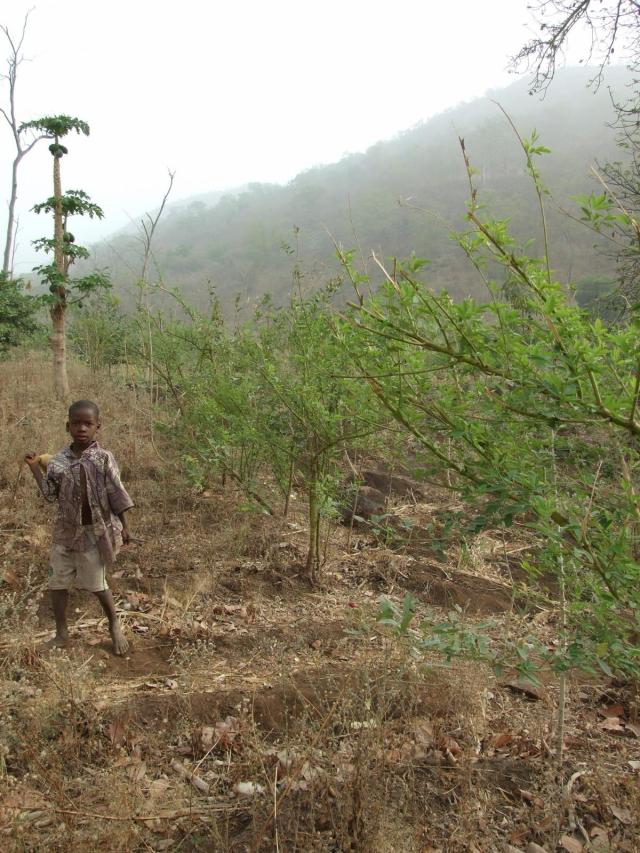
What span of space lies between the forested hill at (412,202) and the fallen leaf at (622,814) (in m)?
17.7

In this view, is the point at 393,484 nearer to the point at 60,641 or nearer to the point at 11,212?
the point at 60,641

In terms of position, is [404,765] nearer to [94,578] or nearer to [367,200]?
[94,578]

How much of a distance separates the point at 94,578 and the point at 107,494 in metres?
0.48

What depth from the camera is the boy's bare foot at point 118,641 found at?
3.34m

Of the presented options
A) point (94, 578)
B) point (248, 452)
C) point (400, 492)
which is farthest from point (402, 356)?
point (400, 492)

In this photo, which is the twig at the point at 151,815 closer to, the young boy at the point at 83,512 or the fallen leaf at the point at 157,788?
the fallen leaf at the point at 157,788

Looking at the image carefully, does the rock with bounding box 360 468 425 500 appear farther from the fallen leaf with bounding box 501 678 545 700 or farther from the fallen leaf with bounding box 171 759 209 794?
the fallen leaf with bounding box 171 759 209 794

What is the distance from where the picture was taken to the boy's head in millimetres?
3254

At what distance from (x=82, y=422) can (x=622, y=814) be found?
3.13m

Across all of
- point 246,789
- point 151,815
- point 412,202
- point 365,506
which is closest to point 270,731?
point 246,789

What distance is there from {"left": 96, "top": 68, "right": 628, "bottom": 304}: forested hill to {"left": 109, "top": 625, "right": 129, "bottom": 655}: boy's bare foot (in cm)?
1605

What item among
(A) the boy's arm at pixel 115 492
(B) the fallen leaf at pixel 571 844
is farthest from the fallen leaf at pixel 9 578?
(B) the fallen leaf at pixel 571 844

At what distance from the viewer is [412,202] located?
1798 cm

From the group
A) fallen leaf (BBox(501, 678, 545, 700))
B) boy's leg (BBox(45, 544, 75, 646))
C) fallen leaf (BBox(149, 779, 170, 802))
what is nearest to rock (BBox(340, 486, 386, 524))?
fallen leaf (BBox(501, 678, 545, 700))
